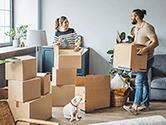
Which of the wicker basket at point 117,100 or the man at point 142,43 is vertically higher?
the man at point 142,43

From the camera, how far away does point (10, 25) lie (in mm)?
4426

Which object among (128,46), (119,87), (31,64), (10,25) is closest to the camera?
(31,64)

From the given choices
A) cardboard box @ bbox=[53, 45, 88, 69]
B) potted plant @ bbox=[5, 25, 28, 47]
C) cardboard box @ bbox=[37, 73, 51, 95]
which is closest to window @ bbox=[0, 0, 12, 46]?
potted plant @ bbox=[5, 25, 28, 47]

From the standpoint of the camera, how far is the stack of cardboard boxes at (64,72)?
130 inches

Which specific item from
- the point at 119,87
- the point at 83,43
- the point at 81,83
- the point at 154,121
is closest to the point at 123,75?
the point at 119,87

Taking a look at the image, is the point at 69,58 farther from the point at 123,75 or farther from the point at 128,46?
the point at 123,75

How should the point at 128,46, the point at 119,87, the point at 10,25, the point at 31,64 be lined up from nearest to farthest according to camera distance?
the point at 31,64 < the point at 128,46 < the point at 119,87 < the point at 10,25

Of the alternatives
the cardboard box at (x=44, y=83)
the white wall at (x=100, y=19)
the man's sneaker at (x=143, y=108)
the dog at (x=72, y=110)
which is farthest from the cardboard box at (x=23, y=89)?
the white wall at (x=100, y=19)

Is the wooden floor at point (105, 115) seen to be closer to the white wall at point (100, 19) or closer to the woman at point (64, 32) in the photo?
the woman at point (64, 32)

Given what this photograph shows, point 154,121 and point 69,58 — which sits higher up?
point 69,58

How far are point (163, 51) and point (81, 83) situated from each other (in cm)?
254

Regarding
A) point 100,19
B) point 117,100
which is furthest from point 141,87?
point 100,19

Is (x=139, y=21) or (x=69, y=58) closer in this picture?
(x=139, y=21)

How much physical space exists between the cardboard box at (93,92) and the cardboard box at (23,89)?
0.80 m
